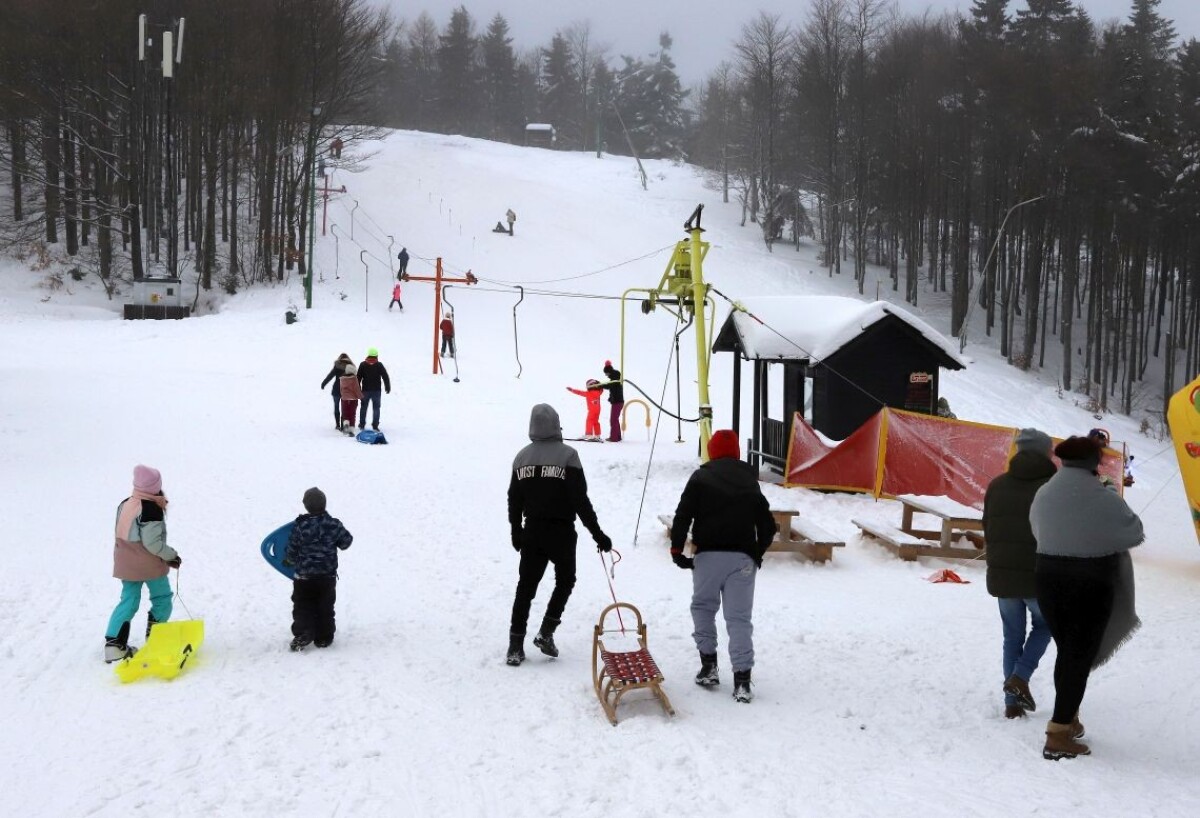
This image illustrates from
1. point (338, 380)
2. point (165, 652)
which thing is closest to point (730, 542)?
point (165, 652)

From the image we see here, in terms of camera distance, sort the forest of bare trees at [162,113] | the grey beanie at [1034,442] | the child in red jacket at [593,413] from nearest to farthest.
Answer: the grey beanie at [1034,442] → the child in red jacket at [593,413] → the forest of bare trees at [162,113]

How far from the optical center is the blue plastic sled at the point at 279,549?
22.2ft

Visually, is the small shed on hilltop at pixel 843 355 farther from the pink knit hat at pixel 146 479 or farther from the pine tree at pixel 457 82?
the pine tree at pixel 457 82

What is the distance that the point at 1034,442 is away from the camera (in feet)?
18.2

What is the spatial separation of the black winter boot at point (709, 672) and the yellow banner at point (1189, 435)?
7.32 m

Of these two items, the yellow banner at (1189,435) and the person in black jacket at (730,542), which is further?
the yellow banner at (1189,435)

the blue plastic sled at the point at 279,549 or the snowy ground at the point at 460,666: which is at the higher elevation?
the blue plastic sled at the point at 279,549

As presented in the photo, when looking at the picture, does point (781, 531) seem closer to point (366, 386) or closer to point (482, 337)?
point (366, 386)

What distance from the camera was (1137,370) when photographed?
1656 inches

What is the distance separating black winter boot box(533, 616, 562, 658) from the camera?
253 inches

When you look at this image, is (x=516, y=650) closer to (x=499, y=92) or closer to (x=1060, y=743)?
(x=1060, y=743)

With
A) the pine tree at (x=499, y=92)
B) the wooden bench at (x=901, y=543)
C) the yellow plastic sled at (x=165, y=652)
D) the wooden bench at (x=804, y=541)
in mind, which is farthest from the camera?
the pine tree at (x=499, y=92)

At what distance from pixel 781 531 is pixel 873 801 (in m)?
6.00

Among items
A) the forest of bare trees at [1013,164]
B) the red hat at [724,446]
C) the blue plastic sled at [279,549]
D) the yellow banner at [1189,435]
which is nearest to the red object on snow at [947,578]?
the yellow banner at [1189,435]
